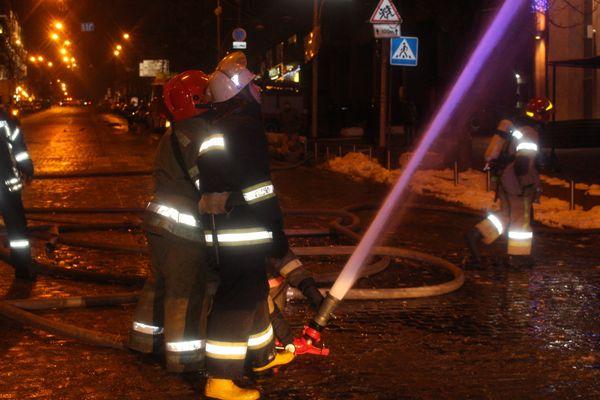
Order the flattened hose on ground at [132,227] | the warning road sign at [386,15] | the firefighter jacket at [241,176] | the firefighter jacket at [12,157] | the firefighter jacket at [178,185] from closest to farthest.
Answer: the firefighter jacket at [241,176]
the firefighter jacket at [178,185]
the firefighter jacket at [12,157]
the flattened hose on ground at [132,227]
the warning road sign at [386,15]

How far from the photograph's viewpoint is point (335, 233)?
10555 mm

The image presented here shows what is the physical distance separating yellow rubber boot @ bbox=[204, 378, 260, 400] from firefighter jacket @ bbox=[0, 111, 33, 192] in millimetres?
3859

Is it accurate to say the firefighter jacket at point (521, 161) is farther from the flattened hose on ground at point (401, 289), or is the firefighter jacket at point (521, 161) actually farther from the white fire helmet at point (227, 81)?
the white fire helmet at point (227, 81)

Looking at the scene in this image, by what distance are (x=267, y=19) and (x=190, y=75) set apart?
2195 inches

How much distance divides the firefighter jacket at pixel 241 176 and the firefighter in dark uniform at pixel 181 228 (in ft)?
1.13

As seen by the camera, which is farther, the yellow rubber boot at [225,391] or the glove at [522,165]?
the glove at [522,165]

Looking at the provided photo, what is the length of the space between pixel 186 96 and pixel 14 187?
3419mm

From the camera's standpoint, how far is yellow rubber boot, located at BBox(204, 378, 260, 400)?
4941 millimetres

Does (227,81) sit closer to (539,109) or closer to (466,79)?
(539,109)

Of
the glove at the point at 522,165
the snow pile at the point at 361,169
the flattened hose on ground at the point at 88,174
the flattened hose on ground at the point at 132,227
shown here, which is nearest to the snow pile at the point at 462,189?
the snow pile at the point at 361,169

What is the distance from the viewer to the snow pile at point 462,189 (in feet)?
40.1

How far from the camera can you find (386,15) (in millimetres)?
17953

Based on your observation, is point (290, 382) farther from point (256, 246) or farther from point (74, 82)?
point (74, 82)

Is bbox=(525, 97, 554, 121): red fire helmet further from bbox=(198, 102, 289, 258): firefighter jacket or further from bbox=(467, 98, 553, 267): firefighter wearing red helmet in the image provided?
bbox=(198, 102, 289, 258): firefighter jacket
